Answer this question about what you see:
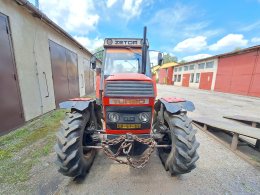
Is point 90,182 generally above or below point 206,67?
below

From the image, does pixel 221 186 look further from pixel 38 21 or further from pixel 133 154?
pixel 38 21

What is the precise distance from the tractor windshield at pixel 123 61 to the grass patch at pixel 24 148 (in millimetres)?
2326

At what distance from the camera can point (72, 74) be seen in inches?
324

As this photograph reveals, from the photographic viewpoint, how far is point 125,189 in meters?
2.08

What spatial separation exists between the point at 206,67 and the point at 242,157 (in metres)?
21.0

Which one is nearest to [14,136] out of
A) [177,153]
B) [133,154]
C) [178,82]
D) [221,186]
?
[133,154]

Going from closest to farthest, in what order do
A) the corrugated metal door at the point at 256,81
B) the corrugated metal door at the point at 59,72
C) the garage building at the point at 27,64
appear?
the garage building at the point at 27,64, the corrugated metal door at the point at 59,72, the corrugated metal door at the point at 256,81

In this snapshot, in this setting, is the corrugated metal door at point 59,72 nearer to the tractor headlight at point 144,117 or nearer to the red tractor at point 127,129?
the red tractor at point 127,129

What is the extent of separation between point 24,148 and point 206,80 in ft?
73.4

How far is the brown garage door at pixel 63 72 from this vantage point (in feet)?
20.7

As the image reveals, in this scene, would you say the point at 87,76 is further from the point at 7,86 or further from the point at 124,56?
the point at 124,56

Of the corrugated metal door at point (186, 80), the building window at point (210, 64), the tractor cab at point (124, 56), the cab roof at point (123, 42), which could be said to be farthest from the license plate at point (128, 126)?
the corrugated metal door at point (186, 80)

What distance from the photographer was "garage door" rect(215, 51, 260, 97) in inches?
527

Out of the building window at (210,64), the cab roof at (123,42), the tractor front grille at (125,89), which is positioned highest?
the building window at (210,64)
